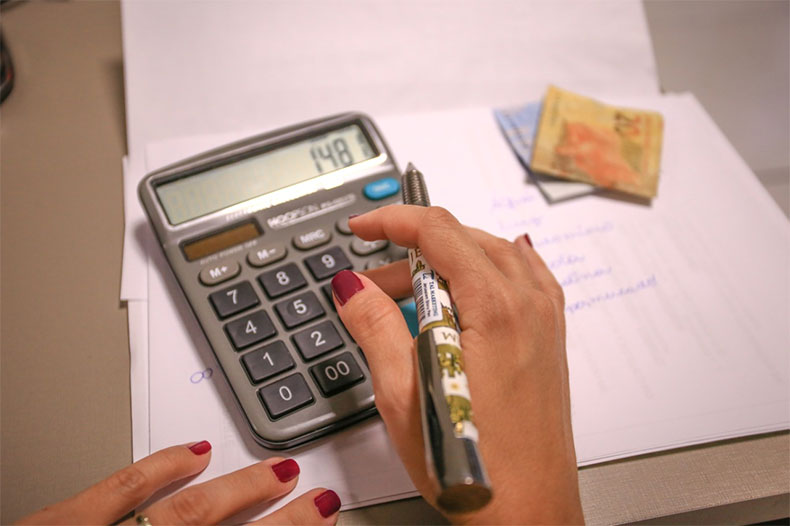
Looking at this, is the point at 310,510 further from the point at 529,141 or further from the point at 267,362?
the point at 529,141

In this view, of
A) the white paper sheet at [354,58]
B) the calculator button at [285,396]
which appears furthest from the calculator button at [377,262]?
the white paper sheet at [354,58]

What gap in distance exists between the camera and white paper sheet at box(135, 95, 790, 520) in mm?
411

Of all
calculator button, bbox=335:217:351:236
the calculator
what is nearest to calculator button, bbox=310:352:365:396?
the calculator

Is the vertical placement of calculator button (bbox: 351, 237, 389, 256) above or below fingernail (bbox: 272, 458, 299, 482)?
above

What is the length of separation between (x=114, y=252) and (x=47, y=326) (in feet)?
0.26

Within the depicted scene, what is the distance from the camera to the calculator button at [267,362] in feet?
1.32

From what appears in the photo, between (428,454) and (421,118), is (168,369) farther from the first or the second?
(421,118)

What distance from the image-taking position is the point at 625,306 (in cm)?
49

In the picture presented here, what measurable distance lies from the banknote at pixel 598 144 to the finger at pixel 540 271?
103mm

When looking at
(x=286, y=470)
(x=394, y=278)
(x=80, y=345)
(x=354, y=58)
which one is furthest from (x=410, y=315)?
(x=354, y=58)

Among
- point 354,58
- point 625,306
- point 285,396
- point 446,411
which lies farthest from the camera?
point 354,58

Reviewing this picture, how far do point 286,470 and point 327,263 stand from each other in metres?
0.15

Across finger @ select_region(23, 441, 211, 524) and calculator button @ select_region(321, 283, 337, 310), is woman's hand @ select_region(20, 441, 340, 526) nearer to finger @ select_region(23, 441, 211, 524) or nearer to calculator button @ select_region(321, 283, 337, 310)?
finger @ select_region(23, 441, 211, 524)

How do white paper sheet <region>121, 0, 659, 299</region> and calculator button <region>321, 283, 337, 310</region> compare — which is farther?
white paper sheet <region>121, 0, 659, 299</region>
